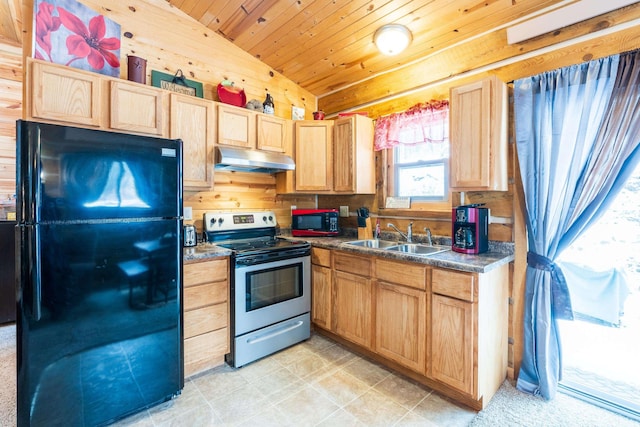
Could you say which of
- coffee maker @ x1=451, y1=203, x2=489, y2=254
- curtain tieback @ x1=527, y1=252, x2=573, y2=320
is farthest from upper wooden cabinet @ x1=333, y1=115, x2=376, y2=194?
curtain tieback @ x1=527, y1=252, x2=573, y2=320

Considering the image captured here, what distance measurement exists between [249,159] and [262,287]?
1114 mm

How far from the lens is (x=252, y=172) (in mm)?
3229

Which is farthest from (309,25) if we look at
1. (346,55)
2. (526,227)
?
(526,227)

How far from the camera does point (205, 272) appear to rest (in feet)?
7.51

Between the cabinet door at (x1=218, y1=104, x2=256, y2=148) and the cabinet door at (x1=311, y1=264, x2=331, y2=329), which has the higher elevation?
the cabinet door at (x1=218, y1=104, x2=256, y2=148)

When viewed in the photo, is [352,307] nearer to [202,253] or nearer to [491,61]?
[202,253]

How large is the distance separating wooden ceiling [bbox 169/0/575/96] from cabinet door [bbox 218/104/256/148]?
0.79m

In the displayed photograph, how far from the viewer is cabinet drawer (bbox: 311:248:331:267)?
278 centimetres

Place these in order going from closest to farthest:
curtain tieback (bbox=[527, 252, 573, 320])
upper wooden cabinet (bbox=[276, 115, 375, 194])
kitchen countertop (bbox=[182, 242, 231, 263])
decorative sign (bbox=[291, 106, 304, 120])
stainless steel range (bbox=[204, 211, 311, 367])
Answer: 1. curtain tieback (bbox=[527, 252, 573, 320])
2. kitchen countertop (bbox=[182, 242, 231, 263])
3. stainless steel range (bbox=[204, 211, 311, 367])
4. upper wooden cabinet (bbox=[276, 115, 375, 194])
5. decorative sign (bbox=[291, 106, 304, 120])

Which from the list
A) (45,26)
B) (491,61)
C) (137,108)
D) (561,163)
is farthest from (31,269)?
(491,61)

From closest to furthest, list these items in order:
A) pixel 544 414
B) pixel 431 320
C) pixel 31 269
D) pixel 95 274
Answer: pixel 31 269, pixel 95 274, pixel 544 414, pixel 431 320

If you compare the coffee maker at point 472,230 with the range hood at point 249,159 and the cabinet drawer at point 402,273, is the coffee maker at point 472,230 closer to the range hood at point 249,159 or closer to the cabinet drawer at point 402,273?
the cabinet drawer at point 402,273

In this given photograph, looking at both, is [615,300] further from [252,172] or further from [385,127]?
[252,172]

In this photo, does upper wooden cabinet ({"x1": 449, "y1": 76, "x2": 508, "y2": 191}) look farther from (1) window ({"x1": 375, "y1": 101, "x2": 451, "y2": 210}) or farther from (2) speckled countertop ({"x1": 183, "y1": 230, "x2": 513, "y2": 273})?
(2) speckled countertop ({"x1": 183, "y1": 230, "x2": 513, "y2": 273})
